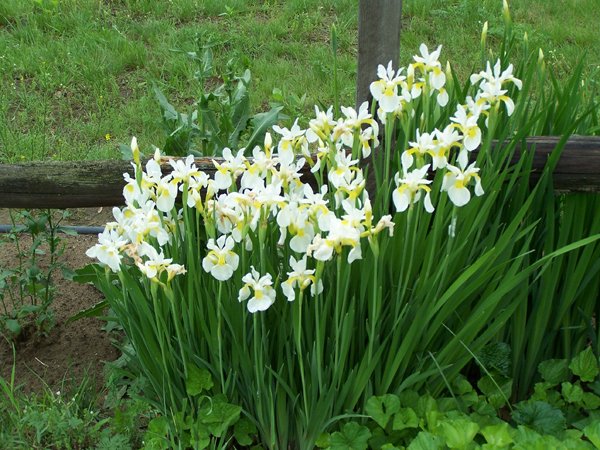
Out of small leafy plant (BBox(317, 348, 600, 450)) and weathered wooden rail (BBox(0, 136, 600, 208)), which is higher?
weathered wooden rail (BBox(0, 136, 600, 208))

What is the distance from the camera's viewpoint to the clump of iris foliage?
1.99m

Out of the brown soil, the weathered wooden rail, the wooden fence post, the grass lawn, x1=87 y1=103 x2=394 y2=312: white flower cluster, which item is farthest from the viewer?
the grass lawn

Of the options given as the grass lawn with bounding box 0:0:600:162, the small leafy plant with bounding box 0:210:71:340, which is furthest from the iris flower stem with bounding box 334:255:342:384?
the grass lawn with bounding box 0:0:600:162

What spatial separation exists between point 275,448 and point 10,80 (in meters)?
3.31

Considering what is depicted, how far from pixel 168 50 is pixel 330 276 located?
3.03 m

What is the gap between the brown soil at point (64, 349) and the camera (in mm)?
2824

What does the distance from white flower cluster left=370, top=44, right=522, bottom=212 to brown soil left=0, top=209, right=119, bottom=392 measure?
1366 millimetres

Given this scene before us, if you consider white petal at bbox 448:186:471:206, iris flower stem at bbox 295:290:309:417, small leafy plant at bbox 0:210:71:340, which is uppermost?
white petal at bbox 448:186:471:206

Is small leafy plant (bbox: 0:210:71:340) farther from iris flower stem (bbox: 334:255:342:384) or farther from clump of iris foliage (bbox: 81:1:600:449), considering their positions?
iris flower stem (bbox: 334:255:342:384)

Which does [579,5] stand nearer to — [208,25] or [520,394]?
[208,25]

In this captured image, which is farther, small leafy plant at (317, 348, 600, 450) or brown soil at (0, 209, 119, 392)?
brown soil at (0, 209, 119, 392)

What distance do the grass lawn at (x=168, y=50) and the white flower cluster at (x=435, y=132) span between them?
6.51 ft

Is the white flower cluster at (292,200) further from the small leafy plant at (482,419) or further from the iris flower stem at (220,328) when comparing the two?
the small leafy plant at (482,419)

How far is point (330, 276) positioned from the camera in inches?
81.7
